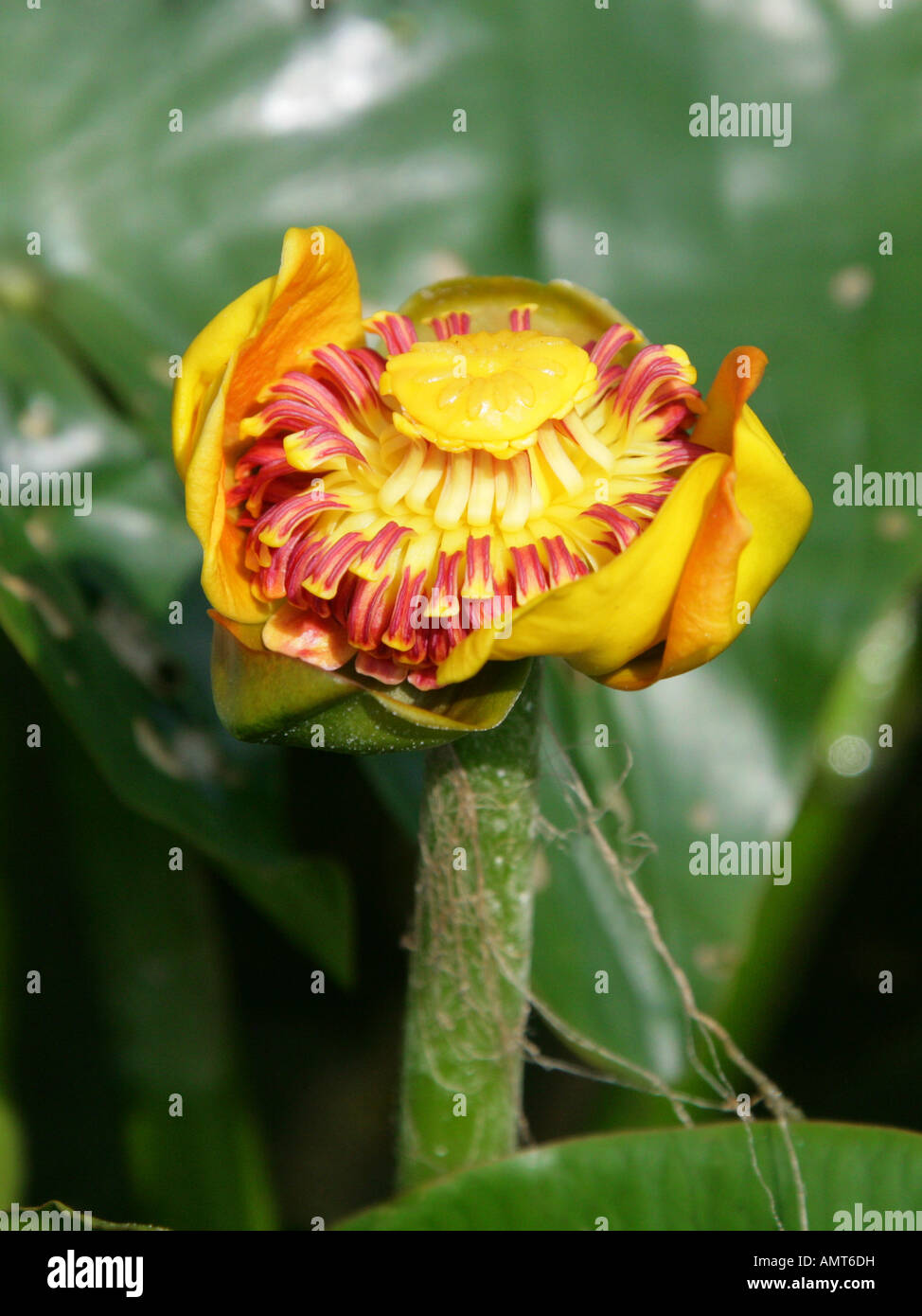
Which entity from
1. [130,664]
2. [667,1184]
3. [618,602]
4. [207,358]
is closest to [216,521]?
[207,358]

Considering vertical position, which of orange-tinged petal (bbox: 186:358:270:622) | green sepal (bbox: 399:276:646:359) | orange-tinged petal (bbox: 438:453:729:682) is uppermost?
green sepal (bbox: 399:276:646:359)

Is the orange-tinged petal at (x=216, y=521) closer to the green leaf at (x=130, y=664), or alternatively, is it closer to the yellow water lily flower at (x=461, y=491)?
the yellow water lily flower at (x=461, y=491)

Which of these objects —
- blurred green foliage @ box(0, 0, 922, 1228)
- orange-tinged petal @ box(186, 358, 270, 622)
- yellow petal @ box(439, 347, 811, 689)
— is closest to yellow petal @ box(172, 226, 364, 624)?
orange-tinged petal @ box(186, 358, 270, 622)

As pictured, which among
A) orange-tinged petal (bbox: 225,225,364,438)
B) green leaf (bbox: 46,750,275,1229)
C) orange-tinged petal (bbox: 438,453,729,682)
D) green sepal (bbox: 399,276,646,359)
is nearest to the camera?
orange-tinged petal (bbox: 438,453,729,682)

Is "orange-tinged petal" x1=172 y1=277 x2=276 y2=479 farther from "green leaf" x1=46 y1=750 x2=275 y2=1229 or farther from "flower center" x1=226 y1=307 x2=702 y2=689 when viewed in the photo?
"green leaf" x1=46 y1=750 x2=275 y2=1229

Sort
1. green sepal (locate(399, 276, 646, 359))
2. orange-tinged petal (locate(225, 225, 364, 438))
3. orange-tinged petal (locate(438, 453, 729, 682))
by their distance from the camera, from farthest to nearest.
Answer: green sepal (locate(399, 276, 646, 359)), orange-tinged petal (locate(225, 225, 364, 438)), orange-tinged petal (locate(438, 453, 729, 682))

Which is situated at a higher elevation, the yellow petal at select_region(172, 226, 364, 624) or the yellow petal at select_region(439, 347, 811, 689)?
the yellow petal at select_region(172, 226, 364, 624)

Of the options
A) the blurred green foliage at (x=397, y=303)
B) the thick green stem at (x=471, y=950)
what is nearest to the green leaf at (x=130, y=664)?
the blurred green foliage at (x=397, y=303)
